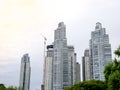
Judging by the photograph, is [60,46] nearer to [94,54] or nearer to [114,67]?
[94,54]

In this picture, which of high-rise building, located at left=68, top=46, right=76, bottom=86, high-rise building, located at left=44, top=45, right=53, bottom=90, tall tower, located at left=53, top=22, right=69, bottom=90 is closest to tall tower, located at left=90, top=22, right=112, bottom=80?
high-rise building, located at left=68, top=46, right=76, bottom=86

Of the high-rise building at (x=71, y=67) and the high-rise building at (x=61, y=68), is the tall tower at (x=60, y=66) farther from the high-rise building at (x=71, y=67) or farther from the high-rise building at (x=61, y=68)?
the high-rise building at (x=71, y=67)

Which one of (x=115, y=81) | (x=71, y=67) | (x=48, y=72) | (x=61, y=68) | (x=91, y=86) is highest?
(x=71, y=67)

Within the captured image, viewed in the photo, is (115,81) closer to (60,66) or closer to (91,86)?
(91,86)

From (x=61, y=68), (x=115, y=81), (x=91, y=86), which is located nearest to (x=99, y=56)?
(x=61, y=68)

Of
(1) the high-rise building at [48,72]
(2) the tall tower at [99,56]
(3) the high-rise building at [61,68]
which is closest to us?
(3) the high-rise building at [61,68]

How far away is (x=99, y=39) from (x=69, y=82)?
44.1 metres

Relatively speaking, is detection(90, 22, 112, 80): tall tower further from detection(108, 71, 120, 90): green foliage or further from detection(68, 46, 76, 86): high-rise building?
detection(108, 71, 120, 90): green foliage

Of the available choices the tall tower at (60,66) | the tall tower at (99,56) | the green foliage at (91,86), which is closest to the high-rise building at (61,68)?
the tall tower at (60,66)

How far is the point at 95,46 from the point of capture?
197 meters

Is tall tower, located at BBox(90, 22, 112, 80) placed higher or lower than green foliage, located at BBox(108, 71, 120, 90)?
higher

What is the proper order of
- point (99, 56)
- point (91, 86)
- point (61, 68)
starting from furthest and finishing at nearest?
point (99, 56)
point (61, 68)
point (91, 86)

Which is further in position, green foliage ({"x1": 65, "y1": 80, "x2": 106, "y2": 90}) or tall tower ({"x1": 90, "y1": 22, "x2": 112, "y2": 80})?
tall tower ({"x1": 90, "y1": 22, "x2": 112, "y2": 80})

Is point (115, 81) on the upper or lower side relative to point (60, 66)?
lower
